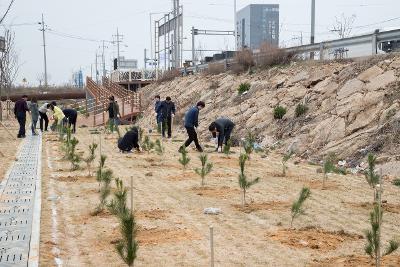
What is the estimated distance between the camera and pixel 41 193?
27.8ft

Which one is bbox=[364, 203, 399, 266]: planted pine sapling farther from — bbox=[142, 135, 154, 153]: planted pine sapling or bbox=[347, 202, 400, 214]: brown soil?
bbox=[142, 135, 154, 153]: planted pine sapling

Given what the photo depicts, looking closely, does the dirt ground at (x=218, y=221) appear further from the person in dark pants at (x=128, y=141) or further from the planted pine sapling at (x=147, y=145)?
the person in dark pants at (x=128, y=141)

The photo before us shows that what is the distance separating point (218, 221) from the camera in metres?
6.75

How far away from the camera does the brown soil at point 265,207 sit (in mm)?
7395

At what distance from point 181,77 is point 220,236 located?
88.8 feet

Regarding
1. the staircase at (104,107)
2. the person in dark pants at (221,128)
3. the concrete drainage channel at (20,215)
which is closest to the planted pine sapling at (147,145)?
the person in dark pants at (221,128)

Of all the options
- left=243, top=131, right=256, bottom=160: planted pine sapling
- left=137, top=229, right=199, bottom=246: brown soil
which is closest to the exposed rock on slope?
left=243, top=131, right=256, bottom=160: planted pine sapling

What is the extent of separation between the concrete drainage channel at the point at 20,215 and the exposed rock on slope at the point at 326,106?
7032 mm

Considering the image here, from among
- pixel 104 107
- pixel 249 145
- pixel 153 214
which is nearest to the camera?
pixel 153 214

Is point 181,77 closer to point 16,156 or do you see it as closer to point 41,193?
point 16,156

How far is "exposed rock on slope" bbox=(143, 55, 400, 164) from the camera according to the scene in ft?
41.5

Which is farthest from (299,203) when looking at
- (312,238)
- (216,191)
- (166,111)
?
(166,111)

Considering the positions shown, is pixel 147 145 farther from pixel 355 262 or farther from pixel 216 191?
pixel 355 262

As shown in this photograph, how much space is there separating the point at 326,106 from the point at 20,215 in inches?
416
